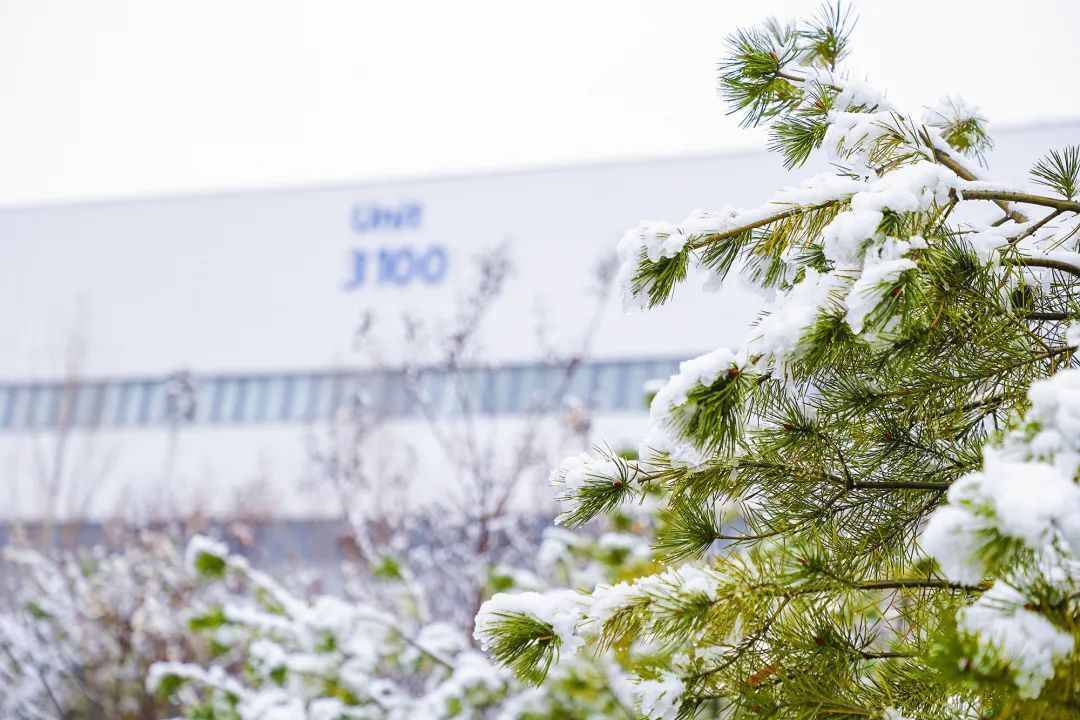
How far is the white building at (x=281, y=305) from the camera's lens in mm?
21859

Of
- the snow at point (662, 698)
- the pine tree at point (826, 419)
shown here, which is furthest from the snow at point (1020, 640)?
the snow at point (662, 698)

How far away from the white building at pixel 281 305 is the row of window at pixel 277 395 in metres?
0.05

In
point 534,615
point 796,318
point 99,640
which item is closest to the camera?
point 796,318

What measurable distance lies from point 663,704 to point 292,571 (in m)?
11.1

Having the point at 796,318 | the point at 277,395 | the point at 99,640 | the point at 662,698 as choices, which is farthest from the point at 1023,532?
the point at 277,395

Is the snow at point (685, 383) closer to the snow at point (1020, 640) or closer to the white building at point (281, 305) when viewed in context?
the snow at point (1020, 640)

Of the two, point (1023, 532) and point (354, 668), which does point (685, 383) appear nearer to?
point (1023, 532)

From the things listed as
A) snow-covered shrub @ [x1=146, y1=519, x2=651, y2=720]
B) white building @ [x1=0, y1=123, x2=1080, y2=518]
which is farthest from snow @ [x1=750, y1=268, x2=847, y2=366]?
white building @ [x1=0, y1=123, x2=1080, y2=518]

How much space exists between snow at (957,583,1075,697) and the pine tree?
0.20 metres

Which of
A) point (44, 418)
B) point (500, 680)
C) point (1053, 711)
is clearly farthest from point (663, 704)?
point (44, 418)

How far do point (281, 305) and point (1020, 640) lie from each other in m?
25.0

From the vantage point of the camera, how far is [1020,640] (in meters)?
1.21

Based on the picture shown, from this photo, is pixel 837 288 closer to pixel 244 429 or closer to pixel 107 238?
pixel 244 429

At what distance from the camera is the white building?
2186cm
